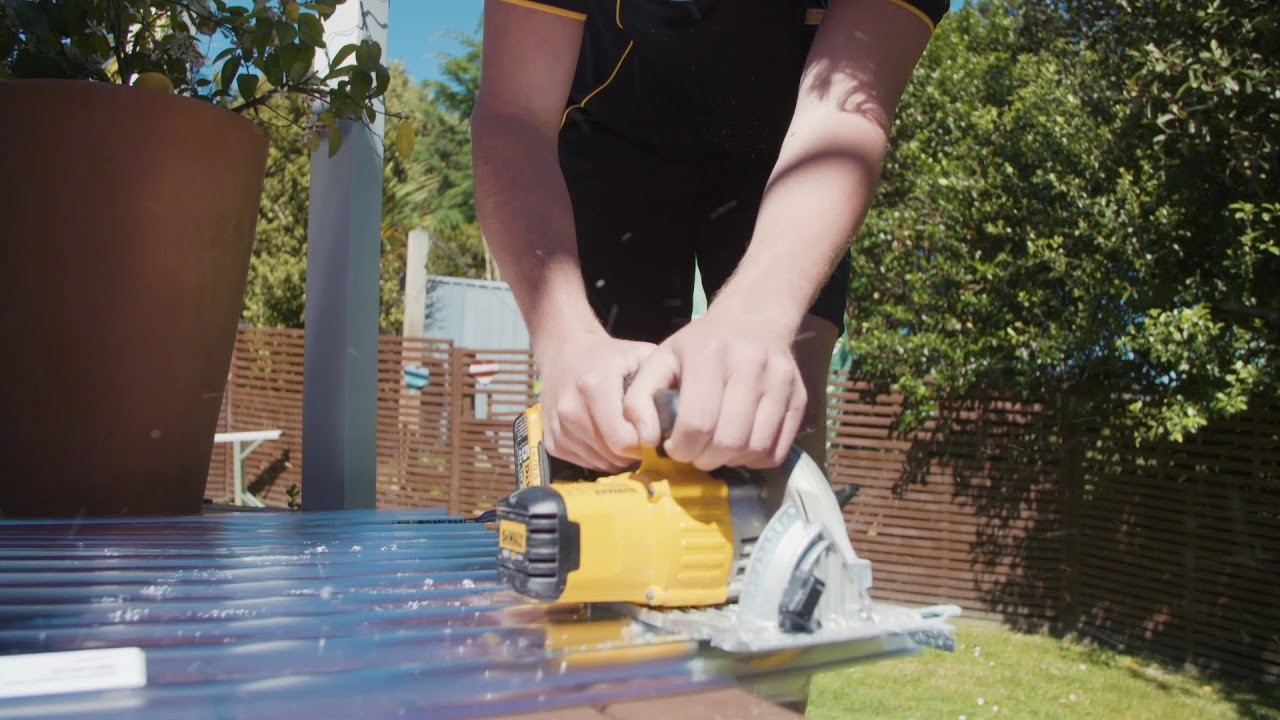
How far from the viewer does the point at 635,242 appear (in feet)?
5.97

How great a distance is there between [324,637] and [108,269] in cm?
171

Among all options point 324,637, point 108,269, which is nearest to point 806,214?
point 324,637

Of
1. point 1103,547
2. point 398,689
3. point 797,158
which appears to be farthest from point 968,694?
point 398,689

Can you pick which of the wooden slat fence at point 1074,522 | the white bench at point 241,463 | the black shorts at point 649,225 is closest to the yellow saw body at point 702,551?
the black shorts at point 649,225

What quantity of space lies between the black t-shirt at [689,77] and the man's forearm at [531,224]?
9.0 inches

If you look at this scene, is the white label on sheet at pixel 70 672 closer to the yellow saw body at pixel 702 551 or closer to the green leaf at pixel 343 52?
the yellow saw body at pixel 702 551

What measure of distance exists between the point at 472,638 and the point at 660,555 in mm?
205

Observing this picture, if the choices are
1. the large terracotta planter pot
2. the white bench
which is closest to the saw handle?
the large terracotta planter pot

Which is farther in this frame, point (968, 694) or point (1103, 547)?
point (1103, 547)

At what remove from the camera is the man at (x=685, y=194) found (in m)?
1.01

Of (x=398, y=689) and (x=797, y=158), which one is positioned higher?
(x=797, y=158)

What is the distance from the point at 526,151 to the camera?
1.44m

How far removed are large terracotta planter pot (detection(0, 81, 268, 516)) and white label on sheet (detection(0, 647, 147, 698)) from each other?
5.53 ft

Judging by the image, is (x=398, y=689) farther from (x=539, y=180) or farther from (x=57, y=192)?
(x=57, y=192)
